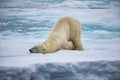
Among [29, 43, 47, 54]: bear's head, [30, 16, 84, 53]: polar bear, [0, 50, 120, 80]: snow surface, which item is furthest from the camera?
[30, 16, 84, 53]: polar bear

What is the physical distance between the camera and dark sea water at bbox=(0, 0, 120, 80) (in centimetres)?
350

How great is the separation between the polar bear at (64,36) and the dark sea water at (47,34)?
48 millimetres

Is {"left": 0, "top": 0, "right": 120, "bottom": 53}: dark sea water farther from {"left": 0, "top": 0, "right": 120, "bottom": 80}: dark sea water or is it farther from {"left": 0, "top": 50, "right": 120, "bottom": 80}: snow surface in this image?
{"left": 0, "top": 50, "right": 120, "bottom": 80}: snow surface

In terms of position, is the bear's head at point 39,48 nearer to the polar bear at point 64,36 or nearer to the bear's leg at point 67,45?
the polar bear at point 64,36

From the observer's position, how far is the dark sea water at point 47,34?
350 cm

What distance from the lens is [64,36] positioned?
12.3 feet

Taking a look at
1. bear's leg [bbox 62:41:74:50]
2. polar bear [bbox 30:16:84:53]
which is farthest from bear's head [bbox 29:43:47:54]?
bear's leg [bbox 62:41:74:50]

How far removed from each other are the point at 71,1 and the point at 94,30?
396 mm

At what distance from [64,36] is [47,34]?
188 millimetres

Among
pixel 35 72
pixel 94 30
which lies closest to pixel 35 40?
pixel 35 72

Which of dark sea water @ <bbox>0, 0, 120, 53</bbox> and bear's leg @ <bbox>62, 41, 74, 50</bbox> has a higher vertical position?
dark sea water @ <bbox>0, 0, 120, 53</bbox>

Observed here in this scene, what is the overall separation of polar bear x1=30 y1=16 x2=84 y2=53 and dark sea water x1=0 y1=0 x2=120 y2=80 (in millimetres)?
48

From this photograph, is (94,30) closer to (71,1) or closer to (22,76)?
(71,1)

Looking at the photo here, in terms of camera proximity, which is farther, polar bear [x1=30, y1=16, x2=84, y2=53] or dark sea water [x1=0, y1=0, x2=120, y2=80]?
polar bear [x1=30, y1=16, x2=84, y2=53]
